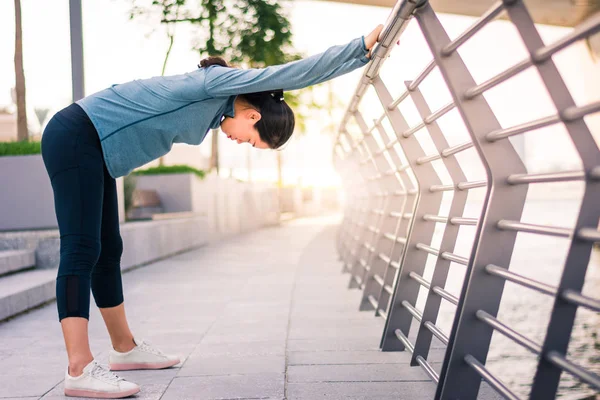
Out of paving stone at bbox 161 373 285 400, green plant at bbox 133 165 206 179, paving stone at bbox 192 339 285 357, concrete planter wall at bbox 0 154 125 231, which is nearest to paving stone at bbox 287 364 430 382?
paving stone at bbox 161 373 285 400

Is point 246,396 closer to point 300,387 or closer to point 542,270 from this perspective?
point 300,387

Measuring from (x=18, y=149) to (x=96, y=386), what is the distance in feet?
18.1

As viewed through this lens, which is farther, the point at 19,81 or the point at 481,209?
the point at 19,81

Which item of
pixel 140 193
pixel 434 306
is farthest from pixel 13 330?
pixel 140 193

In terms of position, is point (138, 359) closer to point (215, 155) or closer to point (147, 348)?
point (147, 348)

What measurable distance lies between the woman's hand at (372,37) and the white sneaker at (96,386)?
162 centimetres

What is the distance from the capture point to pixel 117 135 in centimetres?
256

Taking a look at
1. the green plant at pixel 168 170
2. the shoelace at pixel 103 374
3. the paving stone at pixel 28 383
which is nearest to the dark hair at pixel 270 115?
the shoelace at pixel 103 374

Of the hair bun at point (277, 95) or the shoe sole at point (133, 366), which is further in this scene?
the shoe sole at point (133, 366)

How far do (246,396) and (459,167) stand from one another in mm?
1288

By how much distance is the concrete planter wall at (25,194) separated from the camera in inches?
280

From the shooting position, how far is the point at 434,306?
276 centimetres

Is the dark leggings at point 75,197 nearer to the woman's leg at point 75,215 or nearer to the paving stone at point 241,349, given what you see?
the woman's leg at point 75,215

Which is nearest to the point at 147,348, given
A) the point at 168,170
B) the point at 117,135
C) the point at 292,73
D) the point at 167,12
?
the point at 117,135
